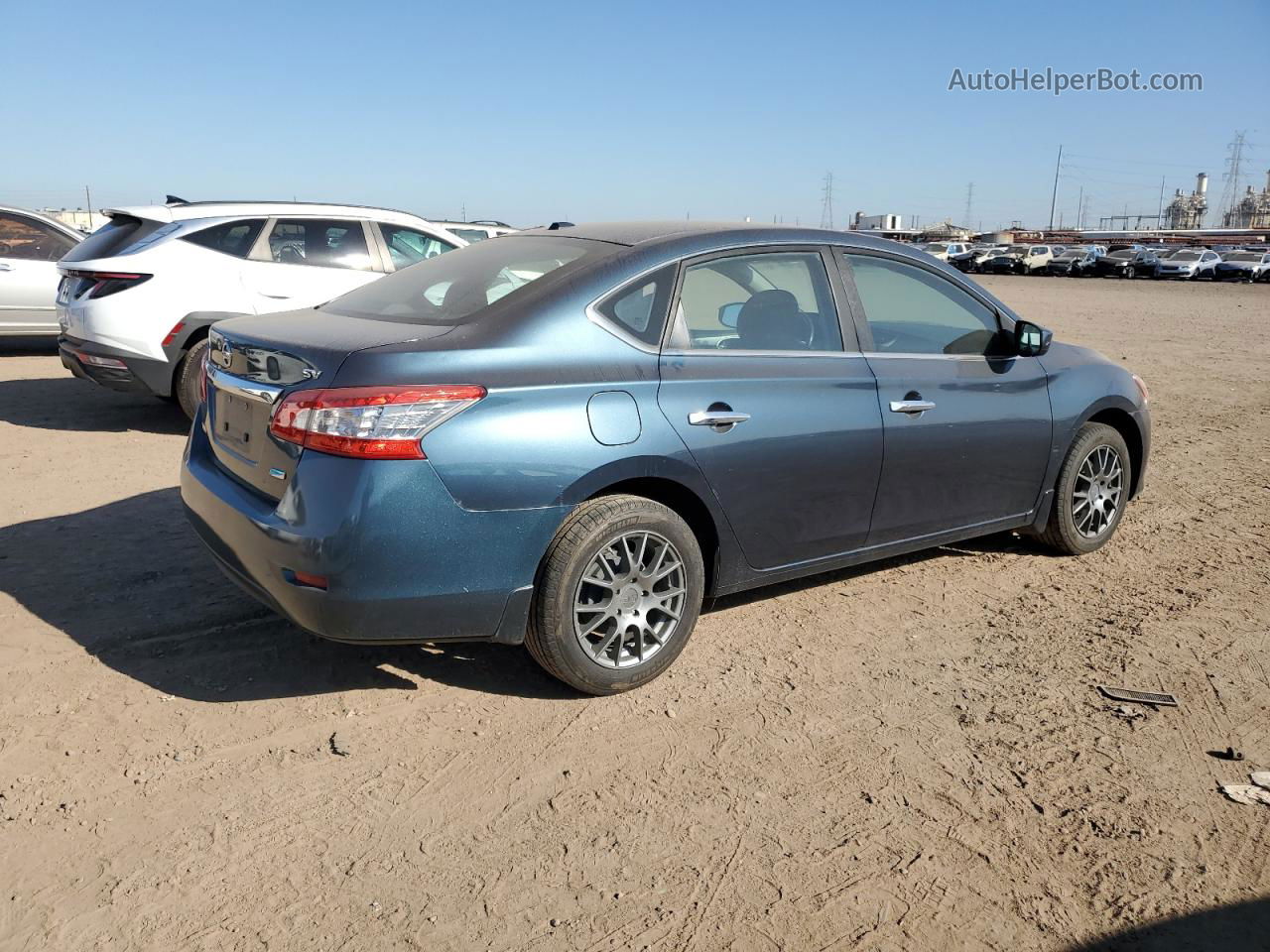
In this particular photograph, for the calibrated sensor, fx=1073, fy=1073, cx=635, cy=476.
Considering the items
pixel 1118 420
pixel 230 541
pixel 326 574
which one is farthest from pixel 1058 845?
pixel 1118 420

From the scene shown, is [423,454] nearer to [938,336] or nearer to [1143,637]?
[938,336]

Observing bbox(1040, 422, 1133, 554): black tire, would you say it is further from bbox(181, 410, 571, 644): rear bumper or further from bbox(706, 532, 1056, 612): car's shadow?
bbox(181, 410, 571, 644): rear bumper

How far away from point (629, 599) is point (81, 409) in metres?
6.85

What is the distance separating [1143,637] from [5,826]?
4237mm

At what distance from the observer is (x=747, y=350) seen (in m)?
4.20

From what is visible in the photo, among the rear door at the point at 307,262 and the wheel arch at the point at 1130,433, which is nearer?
the wheel arch at the point at 1130,433

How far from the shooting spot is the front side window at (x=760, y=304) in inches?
162

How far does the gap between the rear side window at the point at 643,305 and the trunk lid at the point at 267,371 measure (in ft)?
2.01

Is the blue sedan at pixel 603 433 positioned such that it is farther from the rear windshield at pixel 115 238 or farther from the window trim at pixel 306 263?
the rear windshield at pixel 115 238

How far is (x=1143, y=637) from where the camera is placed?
15.0 ft

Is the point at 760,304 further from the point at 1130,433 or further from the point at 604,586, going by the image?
the point at 1130,433

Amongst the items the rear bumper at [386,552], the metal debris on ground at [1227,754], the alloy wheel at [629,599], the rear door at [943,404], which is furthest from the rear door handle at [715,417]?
the metal debris on ground at [1227,754]

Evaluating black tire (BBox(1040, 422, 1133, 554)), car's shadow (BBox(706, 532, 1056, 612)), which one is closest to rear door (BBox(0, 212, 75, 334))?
car's shadow (BBox(706, 532, 1056, 612))

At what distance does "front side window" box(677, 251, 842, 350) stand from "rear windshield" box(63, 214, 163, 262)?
5.58m
